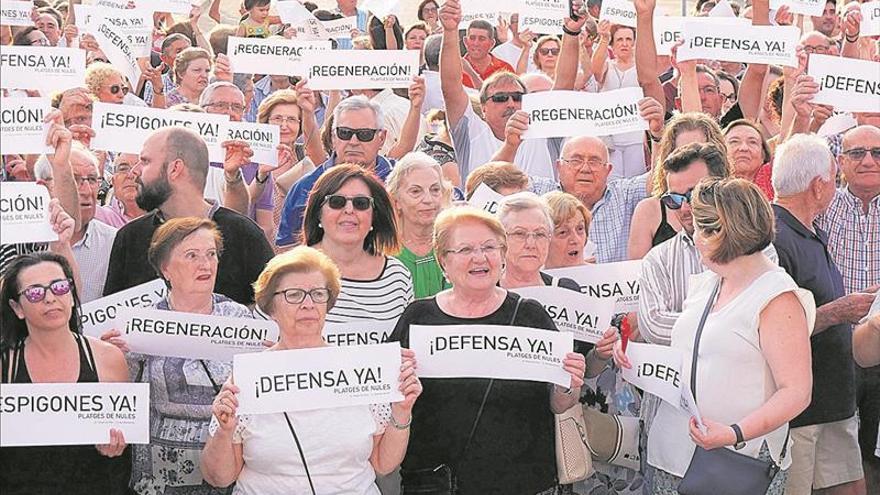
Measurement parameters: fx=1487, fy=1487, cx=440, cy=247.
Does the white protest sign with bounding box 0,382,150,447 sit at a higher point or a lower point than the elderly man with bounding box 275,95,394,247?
lower

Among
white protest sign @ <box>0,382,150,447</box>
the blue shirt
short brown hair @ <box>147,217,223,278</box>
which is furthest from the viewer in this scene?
the blue shirt

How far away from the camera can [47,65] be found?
6.97 meters

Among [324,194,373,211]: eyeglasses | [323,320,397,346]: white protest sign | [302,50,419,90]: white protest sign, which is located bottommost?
[323,320,397,346]: white protest sign

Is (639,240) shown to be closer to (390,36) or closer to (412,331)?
(412,331)

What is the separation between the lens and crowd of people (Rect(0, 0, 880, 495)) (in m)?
5.26

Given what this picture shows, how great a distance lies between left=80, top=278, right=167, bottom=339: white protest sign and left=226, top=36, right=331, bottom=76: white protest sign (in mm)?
3391

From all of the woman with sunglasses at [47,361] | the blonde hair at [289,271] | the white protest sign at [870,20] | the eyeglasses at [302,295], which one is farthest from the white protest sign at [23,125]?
the white protest sign at [870,20]

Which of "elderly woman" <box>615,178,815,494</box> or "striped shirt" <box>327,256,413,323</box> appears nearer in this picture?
"elderly woman" <box>615,178,815,494</box>

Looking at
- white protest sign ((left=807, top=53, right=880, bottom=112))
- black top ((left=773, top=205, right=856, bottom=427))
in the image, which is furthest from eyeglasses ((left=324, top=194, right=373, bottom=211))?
white protest sign ((left=807, top=53, right=880, bottom=112))

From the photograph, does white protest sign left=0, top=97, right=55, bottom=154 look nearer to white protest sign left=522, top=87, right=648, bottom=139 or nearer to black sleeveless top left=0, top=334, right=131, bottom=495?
black sleeveless top left=0, top=334, right=131, bottom=495

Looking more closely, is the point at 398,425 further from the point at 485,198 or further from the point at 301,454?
the point at 485,198

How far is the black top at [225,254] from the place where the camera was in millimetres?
6211

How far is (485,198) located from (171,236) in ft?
5.63

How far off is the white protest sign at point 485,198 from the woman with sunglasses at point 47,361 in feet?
7.01
